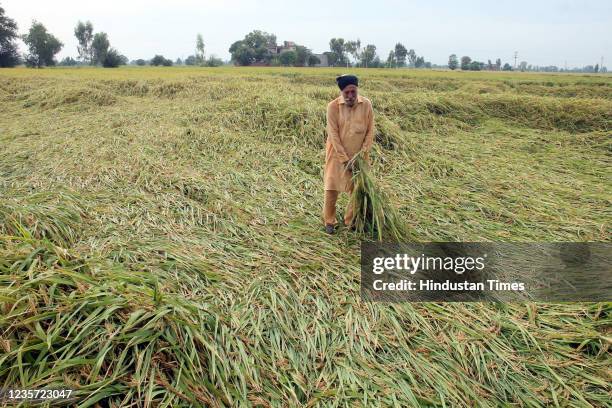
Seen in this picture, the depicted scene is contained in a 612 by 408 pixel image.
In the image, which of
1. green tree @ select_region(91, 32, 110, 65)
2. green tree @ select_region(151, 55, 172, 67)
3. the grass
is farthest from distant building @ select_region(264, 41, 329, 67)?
the grass

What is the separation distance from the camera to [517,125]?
7.86 meters

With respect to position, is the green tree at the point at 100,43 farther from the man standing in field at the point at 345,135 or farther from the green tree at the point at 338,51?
the man standing in field at the point at 345,135

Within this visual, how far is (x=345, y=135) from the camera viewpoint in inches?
120

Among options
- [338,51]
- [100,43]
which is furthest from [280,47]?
[100,43]

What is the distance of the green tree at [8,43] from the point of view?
114ft

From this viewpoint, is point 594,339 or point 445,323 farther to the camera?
point 445,323

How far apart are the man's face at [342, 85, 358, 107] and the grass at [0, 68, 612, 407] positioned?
0.91m

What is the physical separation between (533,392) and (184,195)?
3.17 metres

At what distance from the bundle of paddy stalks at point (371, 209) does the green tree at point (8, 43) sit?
43784mm

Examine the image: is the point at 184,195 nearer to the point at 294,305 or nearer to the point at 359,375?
the point at 294,305

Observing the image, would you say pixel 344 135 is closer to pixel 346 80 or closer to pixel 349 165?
pixel 349 165

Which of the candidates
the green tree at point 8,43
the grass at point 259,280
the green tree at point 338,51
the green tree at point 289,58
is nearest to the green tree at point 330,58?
the green tree at point 338,51

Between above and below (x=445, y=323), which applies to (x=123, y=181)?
above

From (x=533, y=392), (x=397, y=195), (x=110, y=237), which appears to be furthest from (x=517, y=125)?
(x=110, y=237)
